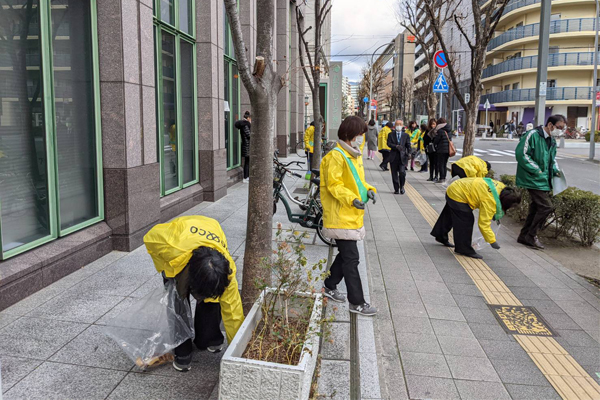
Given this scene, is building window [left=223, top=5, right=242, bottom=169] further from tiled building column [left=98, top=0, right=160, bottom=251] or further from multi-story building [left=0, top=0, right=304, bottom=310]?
tiled building column [left=98, top=0, right=160, bottom=251]

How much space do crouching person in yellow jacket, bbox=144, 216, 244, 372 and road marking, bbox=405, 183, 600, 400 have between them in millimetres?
2375

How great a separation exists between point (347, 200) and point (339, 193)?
3.7 inches

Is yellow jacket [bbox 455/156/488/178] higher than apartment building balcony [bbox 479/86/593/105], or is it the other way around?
apartment building balcony [bbox 479/86/593/105]

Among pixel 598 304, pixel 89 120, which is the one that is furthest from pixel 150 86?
pixel 598 304

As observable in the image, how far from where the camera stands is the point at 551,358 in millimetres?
4141

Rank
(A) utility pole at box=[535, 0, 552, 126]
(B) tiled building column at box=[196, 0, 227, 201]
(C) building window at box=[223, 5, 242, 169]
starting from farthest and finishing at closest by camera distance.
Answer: (C) building window at box=[223, 5, 242, 169]
(A) utility pole at box=[535, 0, 552, 126]
(B) tiled building column at box=[196, 0, 227, 201]

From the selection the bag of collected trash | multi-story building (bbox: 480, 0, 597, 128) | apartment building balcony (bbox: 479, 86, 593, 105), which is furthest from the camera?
apartment building balcony (bbox: 479, 86, 593, 105)

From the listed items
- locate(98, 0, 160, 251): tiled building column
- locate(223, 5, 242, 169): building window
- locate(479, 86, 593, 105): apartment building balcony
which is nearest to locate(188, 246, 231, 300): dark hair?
locate(98, 0, 160, 251): tiled building column

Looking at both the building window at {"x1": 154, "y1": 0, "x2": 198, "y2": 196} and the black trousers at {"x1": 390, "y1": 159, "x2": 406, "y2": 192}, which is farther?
the black trousers at {"x1": 390, "y1": 159, "x2": 406, "y2": 192}

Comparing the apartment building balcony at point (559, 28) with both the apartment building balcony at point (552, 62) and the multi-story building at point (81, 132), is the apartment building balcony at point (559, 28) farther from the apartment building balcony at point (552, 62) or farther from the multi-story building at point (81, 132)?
the multi-story building at point (81, 132)

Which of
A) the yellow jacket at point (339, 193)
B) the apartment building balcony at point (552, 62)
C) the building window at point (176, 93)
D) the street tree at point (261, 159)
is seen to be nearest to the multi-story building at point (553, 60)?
the apartment building balcony at point (552, 62)

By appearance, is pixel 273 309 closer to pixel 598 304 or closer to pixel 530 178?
pixel 598 304

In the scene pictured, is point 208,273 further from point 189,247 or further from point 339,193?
point 339,193

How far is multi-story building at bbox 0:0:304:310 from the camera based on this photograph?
5.04 m
